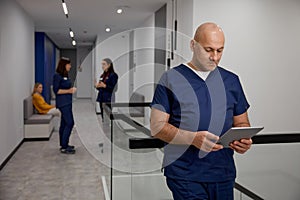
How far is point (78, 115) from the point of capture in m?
12.0

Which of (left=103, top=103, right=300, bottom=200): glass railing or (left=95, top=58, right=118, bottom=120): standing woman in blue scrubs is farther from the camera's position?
(left=95, top=58, right=118, bottom=120): standing woman in blue scrubs

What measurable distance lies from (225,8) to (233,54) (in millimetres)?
623

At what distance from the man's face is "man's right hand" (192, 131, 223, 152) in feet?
1.06

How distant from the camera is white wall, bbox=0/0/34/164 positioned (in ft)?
18.0

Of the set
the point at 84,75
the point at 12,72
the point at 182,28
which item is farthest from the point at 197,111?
the point at 84,75

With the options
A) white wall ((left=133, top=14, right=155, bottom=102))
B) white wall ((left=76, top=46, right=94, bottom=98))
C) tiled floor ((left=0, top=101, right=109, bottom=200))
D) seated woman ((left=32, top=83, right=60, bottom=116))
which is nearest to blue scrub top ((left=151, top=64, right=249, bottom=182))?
tiled floor ((left=0, top=101, right=109, bottom=200))

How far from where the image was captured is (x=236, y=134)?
64.7 inches

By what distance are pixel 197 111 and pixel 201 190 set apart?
36 centimetres

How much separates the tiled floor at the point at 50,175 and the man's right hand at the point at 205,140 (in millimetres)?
2815

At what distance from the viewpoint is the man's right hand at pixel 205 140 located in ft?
5.12

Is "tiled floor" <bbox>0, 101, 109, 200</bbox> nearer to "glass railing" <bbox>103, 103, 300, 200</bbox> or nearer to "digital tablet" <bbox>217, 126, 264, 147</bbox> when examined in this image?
"glass railing" <bbox>103, 103, 300, 200</bbox>

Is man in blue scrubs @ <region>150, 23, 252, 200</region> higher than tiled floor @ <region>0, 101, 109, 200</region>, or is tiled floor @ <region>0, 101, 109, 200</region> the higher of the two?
man in blue scrubs @ <region>150, 23, 252, 200</region>

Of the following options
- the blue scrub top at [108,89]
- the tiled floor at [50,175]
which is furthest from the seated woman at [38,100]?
the blue scrub top at [108,89]

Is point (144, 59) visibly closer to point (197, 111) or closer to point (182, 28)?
point (182, 28)
